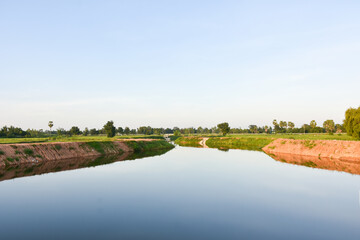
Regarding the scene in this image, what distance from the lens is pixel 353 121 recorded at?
252 ft

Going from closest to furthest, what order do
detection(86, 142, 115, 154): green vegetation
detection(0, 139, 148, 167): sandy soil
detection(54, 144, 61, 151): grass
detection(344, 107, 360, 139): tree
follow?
detection(0, 139, 148, 167): sandy soil → detection(54, 144, 61, 151): grass → detection(86, 142, 115, 154): green vegetation → detection(344, 107, 360, 139): tree

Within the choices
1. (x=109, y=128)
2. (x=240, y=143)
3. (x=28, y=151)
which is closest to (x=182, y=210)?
(x=28, y=151)

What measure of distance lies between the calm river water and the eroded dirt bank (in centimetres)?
3286

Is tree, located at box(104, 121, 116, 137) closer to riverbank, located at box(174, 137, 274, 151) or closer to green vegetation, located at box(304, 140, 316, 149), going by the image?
riverbank, located at box(174, 137, 274, 151)

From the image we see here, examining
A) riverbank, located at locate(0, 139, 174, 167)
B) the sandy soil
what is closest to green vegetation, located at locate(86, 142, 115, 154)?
riverbank, located at locate(0, 139, 174, 167)

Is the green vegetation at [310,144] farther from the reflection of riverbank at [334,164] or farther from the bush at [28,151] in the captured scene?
the bush at [28,151]

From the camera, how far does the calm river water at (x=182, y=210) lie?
17.1 meters

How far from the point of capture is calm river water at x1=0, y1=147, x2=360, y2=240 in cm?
1712

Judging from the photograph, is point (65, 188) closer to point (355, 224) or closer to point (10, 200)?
point (10, 200)

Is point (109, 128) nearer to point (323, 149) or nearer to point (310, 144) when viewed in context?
point (310, 144)

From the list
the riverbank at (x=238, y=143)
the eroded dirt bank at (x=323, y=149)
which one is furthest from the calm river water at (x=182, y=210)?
the riverbank at (x=238, y=143)

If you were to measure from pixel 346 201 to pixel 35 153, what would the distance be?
60868 millimetres

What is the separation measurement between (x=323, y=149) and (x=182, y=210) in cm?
6117

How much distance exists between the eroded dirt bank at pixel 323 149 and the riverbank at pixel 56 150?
5229cm
